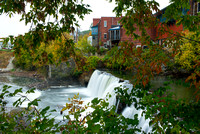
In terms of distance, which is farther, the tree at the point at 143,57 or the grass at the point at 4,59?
the grass at the point at 4,59

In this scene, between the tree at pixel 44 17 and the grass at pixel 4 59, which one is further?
the grass at pixel 4 59

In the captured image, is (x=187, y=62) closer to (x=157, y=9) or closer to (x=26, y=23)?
(x=157, y=9)

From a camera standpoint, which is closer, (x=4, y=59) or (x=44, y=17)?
(x=44, y=17)

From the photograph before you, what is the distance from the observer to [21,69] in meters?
28.8

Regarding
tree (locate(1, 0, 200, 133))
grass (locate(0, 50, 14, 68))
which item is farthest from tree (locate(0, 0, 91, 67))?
grass (locate(0, 50, 14, 68))

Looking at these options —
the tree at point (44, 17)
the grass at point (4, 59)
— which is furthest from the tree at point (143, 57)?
the grass at point (4, 59)

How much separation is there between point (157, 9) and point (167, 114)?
1.93 m

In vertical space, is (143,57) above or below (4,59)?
above

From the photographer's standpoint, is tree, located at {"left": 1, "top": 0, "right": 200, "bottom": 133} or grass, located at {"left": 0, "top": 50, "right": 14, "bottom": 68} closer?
tree, located at {"left": 1, "top": 0, "right": 200, "bottom": 133}

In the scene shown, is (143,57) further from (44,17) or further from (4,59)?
(4,59)

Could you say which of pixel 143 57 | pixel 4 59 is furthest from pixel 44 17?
pixel 4 59

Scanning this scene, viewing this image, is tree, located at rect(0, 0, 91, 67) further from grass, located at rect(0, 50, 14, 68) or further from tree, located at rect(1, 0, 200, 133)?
grass, located at rect(0, 50, 14, 68)

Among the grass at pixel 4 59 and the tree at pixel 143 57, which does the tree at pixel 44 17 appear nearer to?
the tree at pixel 143 57

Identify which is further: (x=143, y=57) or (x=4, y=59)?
(x=4, y=59)
